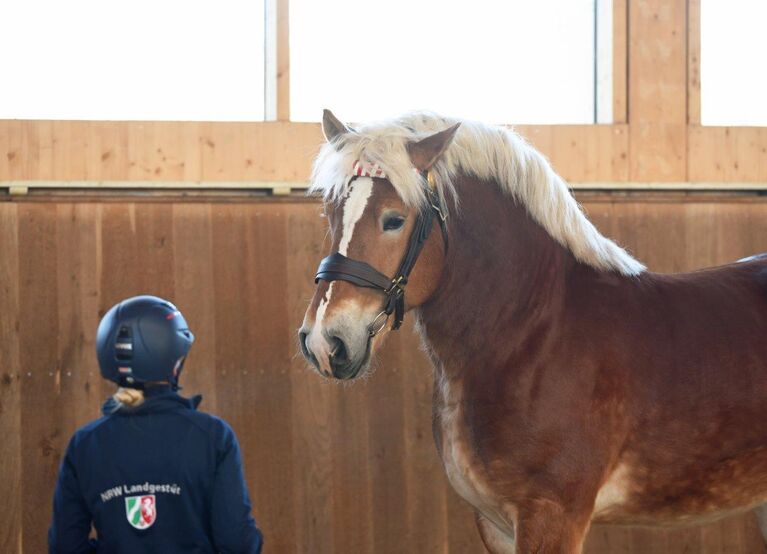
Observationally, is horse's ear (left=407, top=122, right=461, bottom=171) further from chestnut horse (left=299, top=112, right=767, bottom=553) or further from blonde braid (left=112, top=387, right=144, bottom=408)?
blonde braid (left=112, top=387, right=144, bottom=408)

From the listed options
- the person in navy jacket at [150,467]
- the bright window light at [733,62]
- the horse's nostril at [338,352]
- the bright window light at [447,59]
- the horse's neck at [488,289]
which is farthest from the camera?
the bright window light at [733,62]

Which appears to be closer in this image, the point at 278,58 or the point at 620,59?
the point at 278,58

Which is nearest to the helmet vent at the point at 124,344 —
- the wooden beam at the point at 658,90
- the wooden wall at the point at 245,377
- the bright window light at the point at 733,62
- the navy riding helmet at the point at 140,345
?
the navy riding helmet at the point at 140,345

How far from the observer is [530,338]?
8.54ft

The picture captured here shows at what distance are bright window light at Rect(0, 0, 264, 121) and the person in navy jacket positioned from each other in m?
2.41

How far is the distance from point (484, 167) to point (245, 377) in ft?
6.46

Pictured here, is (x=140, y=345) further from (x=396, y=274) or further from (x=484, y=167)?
(x=484, y=167)

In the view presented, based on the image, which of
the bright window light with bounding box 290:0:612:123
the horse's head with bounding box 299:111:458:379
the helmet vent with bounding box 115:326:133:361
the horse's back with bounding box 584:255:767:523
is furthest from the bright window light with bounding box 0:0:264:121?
the helmet vent with bounding box 115:326:133:361

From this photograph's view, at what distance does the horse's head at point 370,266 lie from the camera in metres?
2.40

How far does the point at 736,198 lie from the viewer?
15.2 ft

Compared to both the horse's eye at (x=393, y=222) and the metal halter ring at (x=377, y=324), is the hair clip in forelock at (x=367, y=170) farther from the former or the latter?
the metal halter ring at (x=377, y=324)

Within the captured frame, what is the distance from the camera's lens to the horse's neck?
2604 mm

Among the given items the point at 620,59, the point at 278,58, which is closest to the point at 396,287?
the point at 278,58

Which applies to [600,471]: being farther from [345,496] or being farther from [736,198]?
[736,198]
